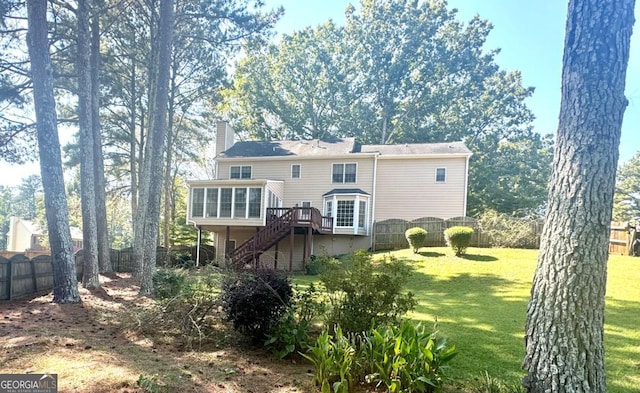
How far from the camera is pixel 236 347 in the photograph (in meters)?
4.63

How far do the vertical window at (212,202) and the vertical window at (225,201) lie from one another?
29 cm

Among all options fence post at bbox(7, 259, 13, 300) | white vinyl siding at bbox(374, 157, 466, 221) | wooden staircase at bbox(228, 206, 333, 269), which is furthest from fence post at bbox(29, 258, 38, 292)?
white vinyl siding at bbox(374, 157, 466, 221)

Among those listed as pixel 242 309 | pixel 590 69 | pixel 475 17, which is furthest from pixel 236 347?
pixel 475 17

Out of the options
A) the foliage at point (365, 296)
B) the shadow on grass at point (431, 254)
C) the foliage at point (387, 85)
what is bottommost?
the shadow on grass at point (431, 254)

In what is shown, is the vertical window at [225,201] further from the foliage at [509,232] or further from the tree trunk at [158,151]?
the foliage at [509,232]

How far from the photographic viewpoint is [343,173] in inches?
742

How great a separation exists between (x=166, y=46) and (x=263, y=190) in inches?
375

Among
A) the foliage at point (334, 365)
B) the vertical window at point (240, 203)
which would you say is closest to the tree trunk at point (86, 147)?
the foliage at point (334, 365)

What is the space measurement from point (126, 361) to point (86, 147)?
22.5 feet

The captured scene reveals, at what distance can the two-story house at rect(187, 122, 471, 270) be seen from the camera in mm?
17484

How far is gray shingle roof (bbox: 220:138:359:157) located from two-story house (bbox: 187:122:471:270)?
0.11m

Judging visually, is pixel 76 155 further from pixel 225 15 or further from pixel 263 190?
pixel 225 15

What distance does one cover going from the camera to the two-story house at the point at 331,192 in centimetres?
1748

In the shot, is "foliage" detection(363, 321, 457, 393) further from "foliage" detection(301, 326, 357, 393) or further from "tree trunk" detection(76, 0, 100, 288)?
"tree trunk" detection(76, 0, 100, 288)
